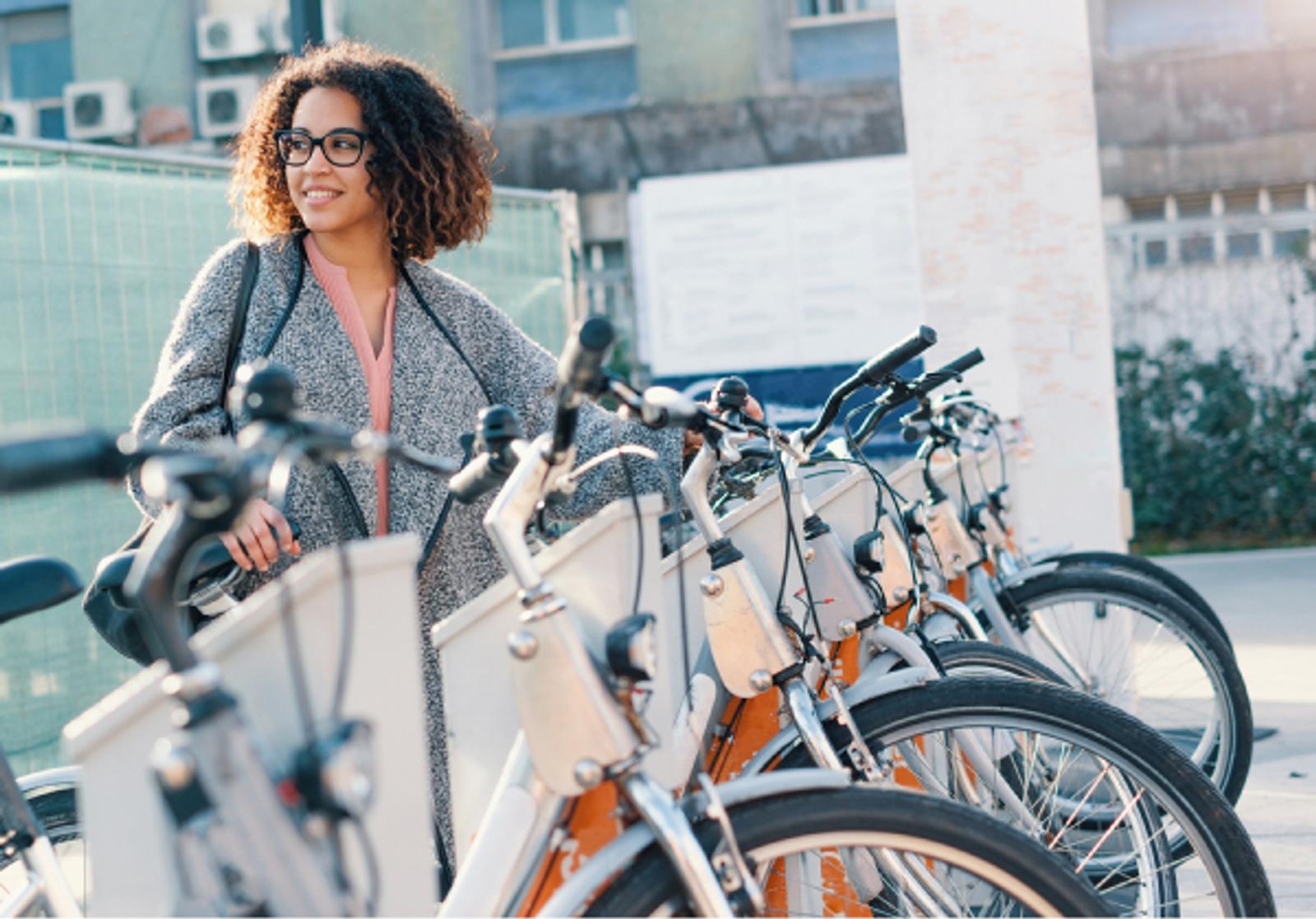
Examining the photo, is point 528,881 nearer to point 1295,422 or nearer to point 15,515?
point 15,515

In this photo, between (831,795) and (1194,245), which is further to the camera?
(1194,245)

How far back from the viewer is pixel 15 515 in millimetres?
4410

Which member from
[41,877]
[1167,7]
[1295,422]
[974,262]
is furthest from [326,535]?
[1167,7]

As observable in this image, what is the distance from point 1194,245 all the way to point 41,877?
454 inches

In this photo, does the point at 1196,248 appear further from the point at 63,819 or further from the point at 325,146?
the point at 63,819

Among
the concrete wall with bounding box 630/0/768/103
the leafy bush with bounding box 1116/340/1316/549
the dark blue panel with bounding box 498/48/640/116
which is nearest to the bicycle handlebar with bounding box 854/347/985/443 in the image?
the leafy bush with bounding box 1116/340/1316/549

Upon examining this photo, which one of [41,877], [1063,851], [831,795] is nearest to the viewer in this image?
[831,795]

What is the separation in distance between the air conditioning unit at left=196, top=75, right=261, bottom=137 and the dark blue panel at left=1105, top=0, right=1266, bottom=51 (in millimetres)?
7118

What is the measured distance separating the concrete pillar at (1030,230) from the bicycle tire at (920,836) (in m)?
4.25

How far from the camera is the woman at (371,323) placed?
9.02ft

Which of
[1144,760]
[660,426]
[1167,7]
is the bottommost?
[1144,760]

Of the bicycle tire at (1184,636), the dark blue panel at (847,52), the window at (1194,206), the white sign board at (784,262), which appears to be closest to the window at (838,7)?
the dark blue panel at (847,52)

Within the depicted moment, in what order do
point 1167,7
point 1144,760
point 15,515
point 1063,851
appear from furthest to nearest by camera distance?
point 1167,7, point 15,515, point 1063,851, point 1144,760

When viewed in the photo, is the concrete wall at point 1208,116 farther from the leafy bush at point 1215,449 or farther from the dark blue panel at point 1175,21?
the leafy bush at point 1215,449
